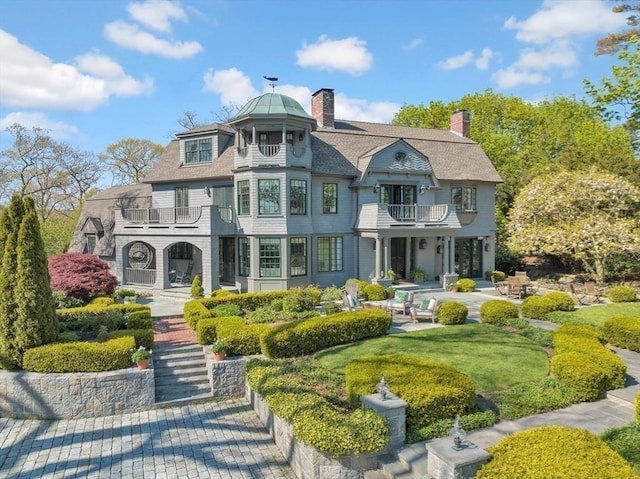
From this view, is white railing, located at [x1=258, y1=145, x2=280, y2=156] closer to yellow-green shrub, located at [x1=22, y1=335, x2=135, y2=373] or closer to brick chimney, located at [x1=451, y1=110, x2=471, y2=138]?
yellow-green shrub, located at [x1=22, y1=335, x2=135, y2=373]

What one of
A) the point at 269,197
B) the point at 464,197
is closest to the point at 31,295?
the point at 269,197

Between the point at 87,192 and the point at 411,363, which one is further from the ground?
the point at 87,192

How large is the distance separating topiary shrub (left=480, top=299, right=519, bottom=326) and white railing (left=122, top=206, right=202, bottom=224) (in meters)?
14.4

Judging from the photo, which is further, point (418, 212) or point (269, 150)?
point (418, 212)

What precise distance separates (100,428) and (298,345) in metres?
5.35

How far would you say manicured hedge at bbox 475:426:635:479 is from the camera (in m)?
5.24

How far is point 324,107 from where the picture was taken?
1023 inches

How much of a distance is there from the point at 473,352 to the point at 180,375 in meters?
8.53

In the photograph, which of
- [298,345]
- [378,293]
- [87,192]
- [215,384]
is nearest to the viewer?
[215,384]

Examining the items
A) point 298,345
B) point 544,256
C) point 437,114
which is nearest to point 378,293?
point 298,345

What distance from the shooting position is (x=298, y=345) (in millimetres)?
12406

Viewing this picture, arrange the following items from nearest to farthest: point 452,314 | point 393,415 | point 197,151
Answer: point 393,415, point 452,314, point 197,151

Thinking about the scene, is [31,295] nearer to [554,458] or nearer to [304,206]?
[554,458]

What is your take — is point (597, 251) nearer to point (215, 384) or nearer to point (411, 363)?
point (411, 363)
